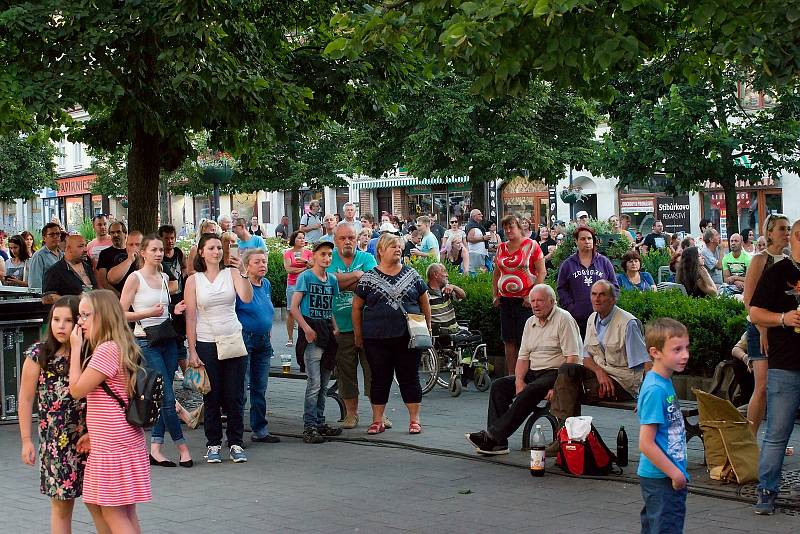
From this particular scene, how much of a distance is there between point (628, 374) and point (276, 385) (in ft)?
20.3

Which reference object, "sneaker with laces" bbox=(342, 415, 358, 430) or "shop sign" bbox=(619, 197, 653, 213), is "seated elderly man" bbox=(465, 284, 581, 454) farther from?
"shop sign" bbox=(619, 197, 653, 213)

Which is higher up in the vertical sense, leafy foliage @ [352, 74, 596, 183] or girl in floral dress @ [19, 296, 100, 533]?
leafy foliage @ [352, 74, 596, 183]

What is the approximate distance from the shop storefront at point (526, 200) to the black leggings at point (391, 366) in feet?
124

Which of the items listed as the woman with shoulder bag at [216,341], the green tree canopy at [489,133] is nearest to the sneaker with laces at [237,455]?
the woman with shoulder bag at [216,341]

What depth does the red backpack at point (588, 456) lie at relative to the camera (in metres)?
8.87

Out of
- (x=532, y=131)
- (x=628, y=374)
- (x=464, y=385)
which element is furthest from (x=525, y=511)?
(x=532, y=131)

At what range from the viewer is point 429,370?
1395 cm

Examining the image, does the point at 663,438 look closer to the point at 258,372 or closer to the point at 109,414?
the point at 109,414

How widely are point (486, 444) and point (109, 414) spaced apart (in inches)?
161

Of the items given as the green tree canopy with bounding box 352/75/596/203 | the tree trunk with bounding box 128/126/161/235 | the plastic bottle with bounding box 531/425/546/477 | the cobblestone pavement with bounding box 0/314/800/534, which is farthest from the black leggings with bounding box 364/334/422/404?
the green tree canopy with bounding box 352/75/596/203

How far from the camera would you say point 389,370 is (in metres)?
10.9

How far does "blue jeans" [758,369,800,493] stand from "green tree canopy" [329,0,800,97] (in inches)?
74.4

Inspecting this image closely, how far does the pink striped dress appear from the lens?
20.4ft

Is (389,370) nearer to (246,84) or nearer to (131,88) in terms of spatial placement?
(246,84)
